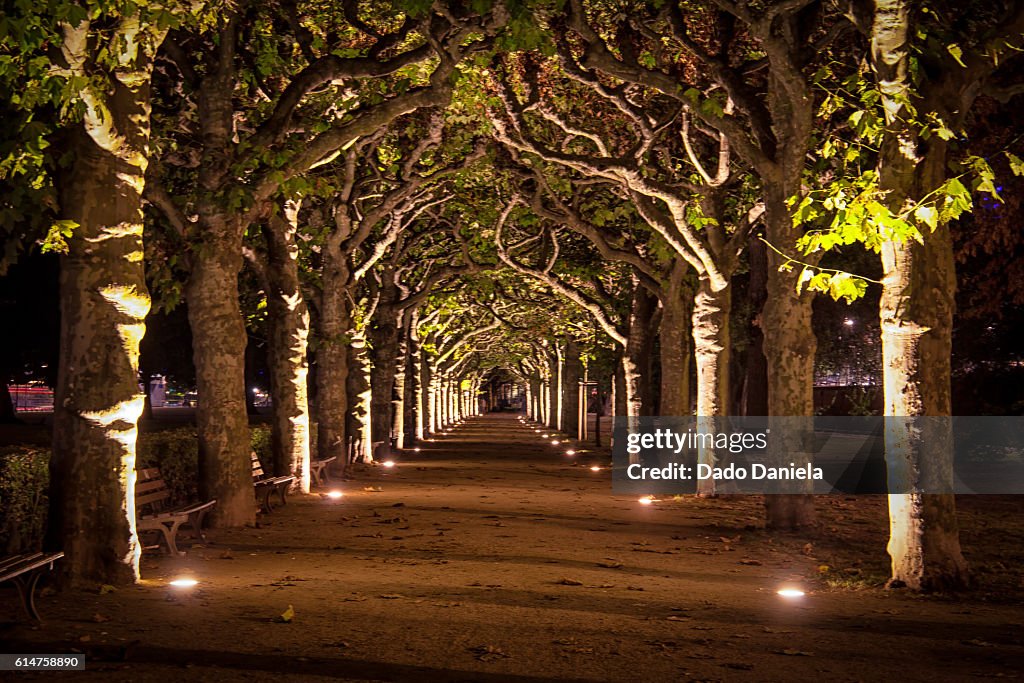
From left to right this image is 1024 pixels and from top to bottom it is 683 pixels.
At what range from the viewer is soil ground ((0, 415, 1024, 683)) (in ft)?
23.7

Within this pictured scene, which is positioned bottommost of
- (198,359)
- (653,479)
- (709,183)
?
(653,479)

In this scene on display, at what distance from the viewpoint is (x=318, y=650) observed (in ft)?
24.8

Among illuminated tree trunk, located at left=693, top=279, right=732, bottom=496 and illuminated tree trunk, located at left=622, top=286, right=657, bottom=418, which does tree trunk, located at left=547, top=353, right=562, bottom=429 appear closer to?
illuminated tree trunk, located at left=622, top=286, right=657, bottom=418

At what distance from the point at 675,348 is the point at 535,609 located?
13602 mm

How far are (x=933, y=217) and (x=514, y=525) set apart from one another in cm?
888

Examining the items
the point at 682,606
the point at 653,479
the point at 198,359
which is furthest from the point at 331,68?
the point at 653,479

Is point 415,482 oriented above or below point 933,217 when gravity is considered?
below

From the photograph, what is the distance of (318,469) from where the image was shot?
72.2 feet

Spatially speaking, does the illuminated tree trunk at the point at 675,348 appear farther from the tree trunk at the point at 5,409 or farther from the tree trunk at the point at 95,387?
the tree trunk at the point at 5,409


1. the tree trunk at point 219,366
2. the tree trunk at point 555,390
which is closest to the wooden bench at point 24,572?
the tree trunk at point 219,366

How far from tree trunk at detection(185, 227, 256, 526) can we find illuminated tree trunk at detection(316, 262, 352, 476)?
9030 mm

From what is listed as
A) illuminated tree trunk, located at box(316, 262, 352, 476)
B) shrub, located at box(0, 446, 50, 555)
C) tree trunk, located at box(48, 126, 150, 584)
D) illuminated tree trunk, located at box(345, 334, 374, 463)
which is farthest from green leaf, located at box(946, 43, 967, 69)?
illuminated tree trunk, located at box(345, 334, 374, 463)

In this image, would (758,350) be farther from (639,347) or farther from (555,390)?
(555,390)

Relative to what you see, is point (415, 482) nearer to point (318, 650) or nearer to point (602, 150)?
point (602, 150)
